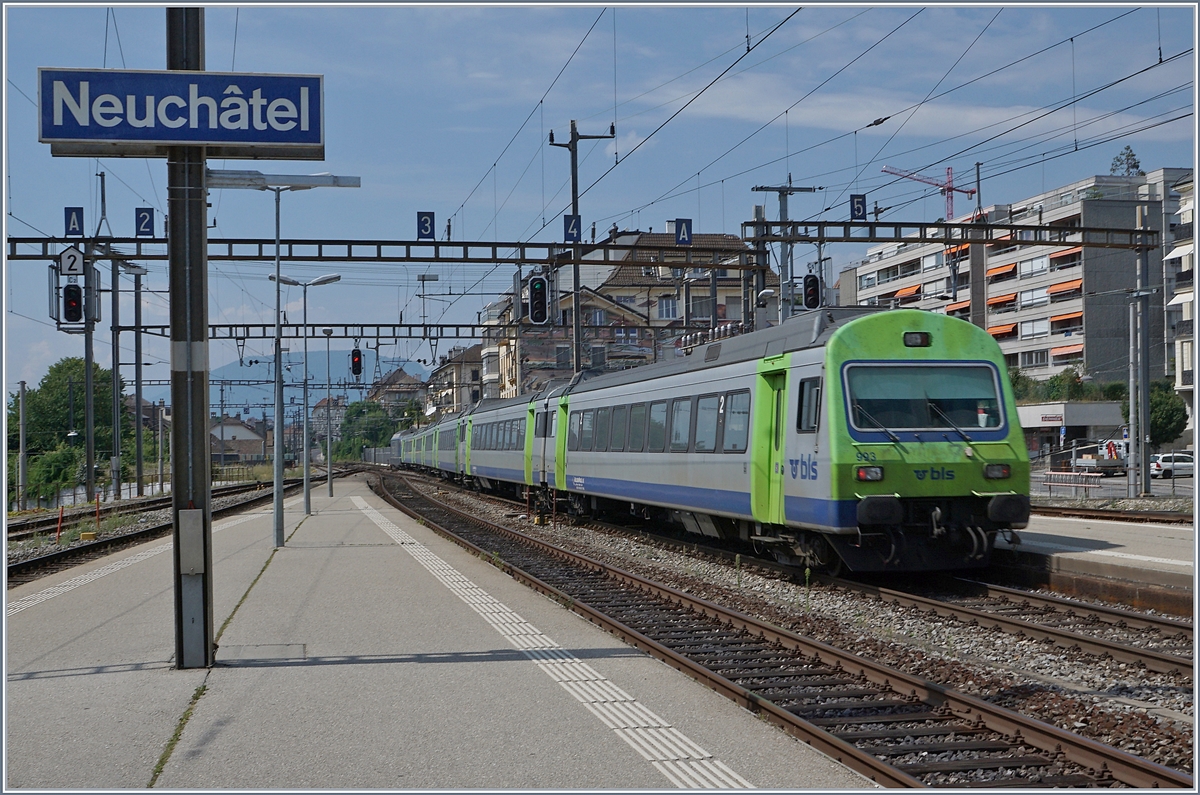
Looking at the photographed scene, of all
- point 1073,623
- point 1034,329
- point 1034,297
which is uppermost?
point 1034,297

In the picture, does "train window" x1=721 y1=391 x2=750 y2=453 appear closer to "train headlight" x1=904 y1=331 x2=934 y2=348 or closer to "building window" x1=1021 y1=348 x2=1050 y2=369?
"train headlight" x1=904 y1=331 x2=934 y2=348

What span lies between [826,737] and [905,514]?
635 centimetres

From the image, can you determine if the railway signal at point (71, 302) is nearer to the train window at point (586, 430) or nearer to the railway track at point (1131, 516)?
the train window at point (586, 430)

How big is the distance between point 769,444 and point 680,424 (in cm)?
364

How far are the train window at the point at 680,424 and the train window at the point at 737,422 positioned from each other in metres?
1.67

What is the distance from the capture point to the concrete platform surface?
581cm

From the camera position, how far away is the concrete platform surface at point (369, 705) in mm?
5809

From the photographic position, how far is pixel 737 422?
14664mm

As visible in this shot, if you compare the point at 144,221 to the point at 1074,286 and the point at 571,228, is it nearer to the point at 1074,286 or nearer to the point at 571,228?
the point at 571,228

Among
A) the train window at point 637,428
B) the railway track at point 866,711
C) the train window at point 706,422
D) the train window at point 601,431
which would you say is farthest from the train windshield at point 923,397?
the train window at point 601,431

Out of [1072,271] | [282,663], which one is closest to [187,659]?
[282,663]

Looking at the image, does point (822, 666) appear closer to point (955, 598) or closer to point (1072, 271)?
point (955, 598)

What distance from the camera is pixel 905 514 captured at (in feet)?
39.7

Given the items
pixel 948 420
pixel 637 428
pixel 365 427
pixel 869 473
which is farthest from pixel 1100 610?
pixel 365 427
